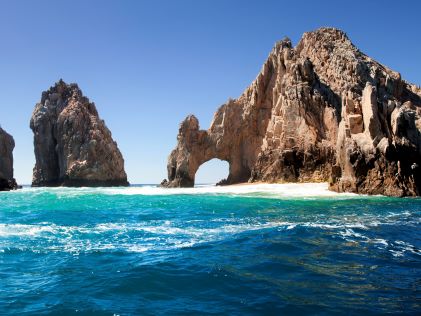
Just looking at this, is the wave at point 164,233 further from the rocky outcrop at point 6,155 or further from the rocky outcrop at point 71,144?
the rocky outcrop at point 6,155

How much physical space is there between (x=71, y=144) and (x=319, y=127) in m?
66.2

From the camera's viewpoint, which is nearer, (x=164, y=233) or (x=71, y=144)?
(x=164, y=233)

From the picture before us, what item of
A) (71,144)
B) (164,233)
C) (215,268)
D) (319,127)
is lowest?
(215,268)

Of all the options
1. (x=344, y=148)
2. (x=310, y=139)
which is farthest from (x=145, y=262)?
(x=310, y=139)

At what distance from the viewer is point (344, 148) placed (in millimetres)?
42312

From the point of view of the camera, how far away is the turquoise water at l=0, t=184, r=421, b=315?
8.18m

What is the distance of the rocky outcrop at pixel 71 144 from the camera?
326 feet

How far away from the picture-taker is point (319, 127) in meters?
60.1

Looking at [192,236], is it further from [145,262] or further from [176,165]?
[176,165]

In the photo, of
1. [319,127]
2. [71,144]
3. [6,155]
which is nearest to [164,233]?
[319,127]

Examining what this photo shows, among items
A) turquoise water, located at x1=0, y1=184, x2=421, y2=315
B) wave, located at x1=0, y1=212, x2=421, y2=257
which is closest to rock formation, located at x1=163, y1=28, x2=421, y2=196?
wave, located at x1=0, y1=212, x2=421, y2=257

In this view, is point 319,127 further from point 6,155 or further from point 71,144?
point 6,155

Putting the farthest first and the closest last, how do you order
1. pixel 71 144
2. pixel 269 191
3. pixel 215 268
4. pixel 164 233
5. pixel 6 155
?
pixel 6 155
pixel 71 144
pixel 269 191
pixel 164 233
pixel 215 268

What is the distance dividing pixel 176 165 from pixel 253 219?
53.2m
